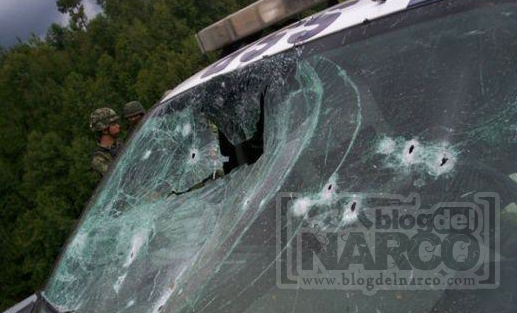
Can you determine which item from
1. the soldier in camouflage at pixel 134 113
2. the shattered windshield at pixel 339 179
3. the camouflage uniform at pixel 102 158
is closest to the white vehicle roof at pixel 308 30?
the shattered windshield at pixel 339 179

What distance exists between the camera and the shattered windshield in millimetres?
1241

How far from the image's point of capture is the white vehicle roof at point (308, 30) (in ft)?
5.46

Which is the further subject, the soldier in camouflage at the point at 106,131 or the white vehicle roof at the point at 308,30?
the soldier in camouflage at the point at 106,131

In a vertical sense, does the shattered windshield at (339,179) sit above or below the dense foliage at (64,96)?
above

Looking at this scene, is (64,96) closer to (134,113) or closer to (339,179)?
(134,113)

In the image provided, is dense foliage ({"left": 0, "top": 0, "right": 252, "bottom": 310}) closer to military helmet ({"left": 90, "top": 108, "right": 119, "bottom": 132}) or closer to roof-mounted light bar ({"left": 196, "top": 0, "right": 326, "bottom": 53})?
military helmet ({"left": 90, "top": 108, "right": 119, "bottom": 132})

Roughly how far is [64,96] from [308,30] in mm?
46244

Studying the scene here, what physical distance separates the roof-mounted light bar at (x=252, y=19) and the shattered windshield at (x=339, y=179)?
44 cm

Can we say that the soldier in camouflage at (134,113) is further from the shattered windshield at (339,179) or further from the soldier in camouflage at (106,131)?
the shattered windshield at (339,179)

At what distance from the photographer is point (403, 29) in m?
1.55

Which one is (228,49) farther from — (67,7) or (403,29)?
(67,7)

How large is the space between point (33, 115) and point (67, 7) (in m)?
15.7

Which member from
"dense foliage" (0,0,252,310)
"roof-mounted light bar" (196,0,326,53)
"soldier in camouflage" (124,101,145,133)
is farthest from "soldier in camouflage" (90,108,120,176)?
"dense foliage" (0,0,252,310)

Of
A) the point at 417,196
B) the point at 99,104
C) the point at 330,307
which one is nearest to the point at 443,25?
the point at 417,196
